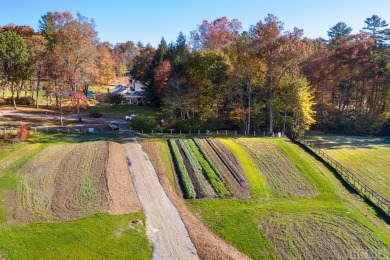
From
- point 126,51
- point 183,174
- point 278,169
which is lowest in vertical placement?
point 183,174

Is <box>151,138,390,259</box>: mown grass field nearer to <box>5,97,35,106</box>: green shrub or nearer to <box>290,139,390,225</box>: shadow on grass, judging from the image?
<box>290,139,390,225</box>: shadow on grass

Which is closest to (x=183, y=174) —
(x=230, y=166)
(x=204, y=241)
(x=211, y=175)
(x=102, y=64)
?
(x=211, y=175)

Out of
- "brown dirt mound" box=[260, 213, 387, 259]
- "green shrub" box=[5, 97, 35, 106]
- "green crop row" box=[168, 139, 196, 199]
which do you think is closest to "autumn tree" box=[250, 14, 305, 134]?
"green crop row" box=[168, 139, 196, 199]

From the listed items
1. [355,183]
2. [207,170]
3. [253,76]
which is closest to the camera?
[355,183]

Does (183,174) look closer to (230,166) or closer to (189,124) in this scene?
(230,166)

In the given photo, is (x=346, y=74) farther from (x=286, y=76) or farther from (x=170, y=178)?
(x=170, y=178)

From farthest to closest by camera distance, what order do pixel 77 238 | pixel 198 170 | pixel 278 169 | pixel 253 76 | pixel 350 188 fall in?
pixel 253 76
pixel 278 169
pixel 198 170
pixel 350 188
pixel 77 238

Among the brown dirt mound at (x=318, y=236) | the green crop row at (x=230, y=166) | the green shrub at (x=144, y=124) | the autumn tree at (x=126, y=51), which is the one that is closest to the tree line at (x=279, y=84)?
the green shrub at (x=144, y=124)

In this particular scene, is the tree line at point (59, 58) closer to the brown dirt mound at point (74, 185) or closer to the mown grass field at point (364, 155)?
the brown dirt mound at point (74, 185)
